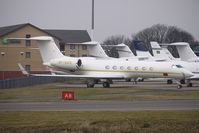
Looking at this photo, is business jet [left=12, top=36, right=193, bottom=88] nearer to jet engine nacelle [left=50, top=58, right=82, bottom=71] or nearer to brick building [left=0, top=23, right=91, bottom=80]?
jet engine nacelle [left=50, top=58, right=82, bottom=71]

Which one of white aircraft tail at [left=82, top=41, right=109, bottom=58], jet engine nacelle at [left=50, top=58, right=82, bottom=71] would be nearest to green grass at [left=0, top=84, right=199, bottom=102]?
jet engine nacelle at [left=50, top=58, right=82, bottom=71]

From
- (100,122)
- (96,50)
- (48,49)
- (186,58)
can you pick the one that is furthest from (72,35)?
(100,122)

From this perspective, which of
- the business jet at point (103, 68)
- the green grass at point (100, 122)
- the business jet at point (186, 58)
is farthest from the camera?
the business jet at point (186, 58)

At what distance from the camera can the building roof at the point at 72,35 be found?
135625 mm

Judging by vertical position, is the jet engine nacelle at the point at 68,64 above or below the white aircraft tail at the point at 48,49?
below

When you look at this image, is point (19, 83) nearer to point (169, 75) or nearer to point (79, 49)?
point (169, 75)

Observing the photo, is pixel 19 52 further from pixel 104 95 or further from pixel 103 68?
pixel 104 95

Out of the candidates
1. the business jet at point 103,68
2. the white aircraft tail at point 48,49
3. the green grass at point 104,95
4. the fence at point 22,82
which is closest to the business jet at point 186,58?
the business jet at point 103,68

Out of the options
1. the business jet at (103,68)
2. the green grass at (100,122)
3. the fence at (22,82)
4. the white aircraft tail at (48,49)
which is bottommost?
the fence at (22,82)

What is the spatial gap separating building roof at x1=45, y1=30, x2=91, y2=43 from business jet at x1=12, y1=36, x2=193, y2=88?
7426cm

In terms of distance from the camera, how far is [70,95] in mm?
35906

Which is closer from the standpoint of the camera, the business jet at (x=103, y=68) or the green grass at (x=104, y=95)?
the green grass at (x=104, y=95)

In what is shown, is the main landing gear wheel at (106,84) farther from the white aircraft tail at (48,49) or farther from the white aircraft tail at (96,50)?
the white aircraft tail at (96,50)

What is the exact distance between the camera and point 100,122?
21.5 m
